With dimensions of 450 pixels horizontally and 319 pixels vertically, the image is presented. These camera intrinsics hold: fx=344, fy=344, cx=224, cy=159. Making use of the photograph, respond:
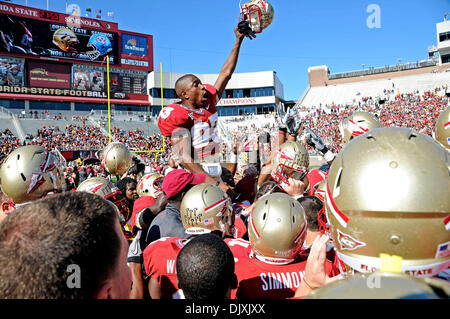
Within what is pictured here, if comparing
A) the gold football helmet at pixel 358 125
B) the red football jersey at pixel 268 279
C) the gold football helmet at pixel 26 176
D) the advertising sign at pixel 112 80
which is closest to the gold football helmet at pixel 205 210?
the red football jersey at pixel 268 279

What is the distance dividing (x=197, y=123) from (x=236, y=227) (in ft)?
4.58

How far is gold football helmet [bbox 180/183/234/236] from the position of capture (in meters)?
3.38

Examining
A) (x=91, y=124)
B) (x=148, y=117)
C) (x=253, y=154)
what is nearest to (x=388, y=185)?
(x=253, y=154)

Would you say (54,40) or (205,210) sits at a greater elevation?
(54,40)

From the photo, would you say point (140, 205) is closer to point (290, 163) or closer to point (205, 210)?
point (205, 210)

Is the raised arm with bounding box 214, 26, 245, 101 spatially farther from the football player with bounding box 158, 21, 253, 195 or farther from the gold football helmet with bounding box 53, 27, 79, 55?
the gold football helmet with bounding box 53, 27, 79, 55

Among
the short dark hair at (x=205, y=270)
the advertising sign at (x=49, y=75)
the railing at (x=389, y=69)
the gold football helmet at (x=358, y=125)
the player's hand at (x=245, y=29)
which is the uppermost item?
the railing at (x=389, y=69)

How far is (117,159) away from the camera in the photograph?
7.50 meters

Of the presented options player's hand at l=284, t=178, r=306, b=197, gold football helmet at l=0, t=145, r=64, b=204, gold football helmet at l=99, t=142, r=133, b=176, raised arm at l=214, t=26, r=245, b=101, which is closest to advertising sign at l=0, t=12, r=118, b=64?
gold football helmet at l=99, t=142, r=133, b=176

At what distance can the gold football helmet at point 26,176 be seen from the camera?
10.9 feet

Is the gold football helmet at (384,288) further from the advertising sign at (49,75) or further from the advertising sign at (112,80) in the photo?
the advertising sign at (112,80)

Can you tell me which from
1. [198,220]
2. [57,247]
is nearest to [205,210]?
[198,220]

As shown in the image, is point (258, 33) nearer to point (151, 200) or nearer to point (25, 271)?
point (151, 200)
